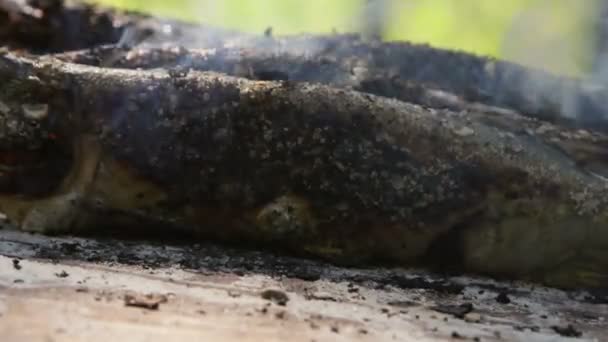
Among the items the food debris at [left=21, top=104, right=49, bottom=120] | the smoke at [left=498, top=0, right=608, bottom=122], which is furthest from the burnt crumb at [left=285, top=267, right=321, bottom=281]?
the smoke at [left=498, top=0, right=608, bottom=122]

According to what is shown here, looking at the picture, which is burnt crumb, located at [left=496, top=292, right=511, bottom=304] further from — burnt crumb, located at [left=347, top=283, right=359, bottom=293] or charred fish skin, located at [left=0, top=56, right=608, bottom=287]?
burnt crumb, located at [left=347, top=283, right=359, bottom=293]

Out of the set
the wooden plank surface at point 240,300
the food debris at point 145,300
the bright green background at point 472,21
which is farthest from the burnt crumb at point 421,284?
the bright green background at point 472,21

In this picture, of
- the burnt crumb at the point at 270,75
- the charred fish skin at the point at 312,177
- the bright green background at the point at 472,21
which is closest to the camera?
the charred fish skin at the point at 312,177

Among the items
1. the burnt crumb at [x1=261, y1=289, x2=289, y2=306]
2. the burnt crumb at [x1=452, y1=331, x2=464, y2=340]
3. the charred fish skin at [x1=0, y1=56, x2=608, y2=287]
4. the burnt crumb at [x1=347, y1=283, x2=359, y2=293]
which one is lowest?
the burnt crumb at [x1=452, y1=331, x2=464, y2=340]

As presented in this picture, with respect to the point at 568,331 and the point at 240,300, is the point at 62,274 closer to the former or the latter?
the point at 240,300

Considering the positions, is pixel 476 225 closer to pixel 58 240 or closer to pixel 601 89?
pixel 58 240

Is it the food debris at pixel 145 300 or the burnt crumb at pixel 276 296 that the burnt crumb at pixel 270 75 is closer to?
the burnt crumb at pixel 276 296

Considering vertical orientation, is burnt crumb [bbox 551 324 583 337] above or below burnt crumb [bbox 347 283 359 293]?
below
